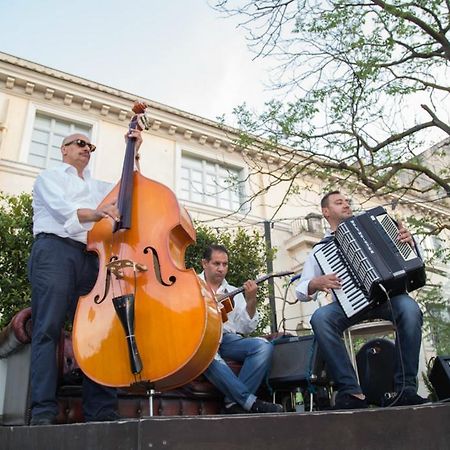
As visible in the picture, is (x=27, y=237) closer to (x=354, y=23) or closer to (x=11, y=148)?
(x=354, y=23)

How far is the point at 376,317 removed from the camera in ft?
9.05

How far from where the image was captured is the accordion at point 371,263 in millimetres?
2525

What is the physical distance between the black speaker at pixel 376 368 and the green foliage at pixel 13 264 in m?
3.75

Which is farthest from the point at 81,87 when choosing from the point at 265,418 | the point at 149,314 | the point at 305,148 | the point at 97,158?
the point at 265,418

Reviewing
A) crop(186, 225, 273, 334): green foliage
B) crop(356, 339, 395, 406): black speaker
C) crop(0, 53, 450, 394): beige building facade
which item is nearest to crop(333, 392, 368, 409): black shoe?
crop(356, 339, 395, 406): black speaker

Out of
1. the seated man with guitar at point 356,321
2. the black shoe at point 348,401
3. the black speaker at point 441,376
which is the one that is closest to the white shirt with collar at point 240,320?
the seated man with guitar at point 356,321

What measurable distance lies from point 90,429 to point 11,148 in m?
10.6

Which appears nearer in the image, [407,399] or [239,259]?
[407,399]

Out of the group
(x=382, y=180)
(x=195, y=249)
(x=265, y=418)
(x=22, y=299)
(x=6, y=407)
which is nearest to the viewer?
(x=265, y=418)

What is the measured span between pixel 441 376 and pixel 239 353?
1.36 metres

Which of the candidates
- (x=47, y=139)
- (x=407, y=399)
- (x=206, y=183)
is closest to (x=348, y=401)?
(x=407, y=399)

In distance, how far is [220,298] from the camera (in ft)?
10.9

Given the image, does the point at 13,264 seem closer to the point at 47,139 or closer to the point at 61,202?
the point at 61,202

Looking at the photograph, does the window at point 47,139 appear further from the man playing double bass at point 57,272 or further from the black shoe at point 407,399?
→ the black shoe at point 407,399
